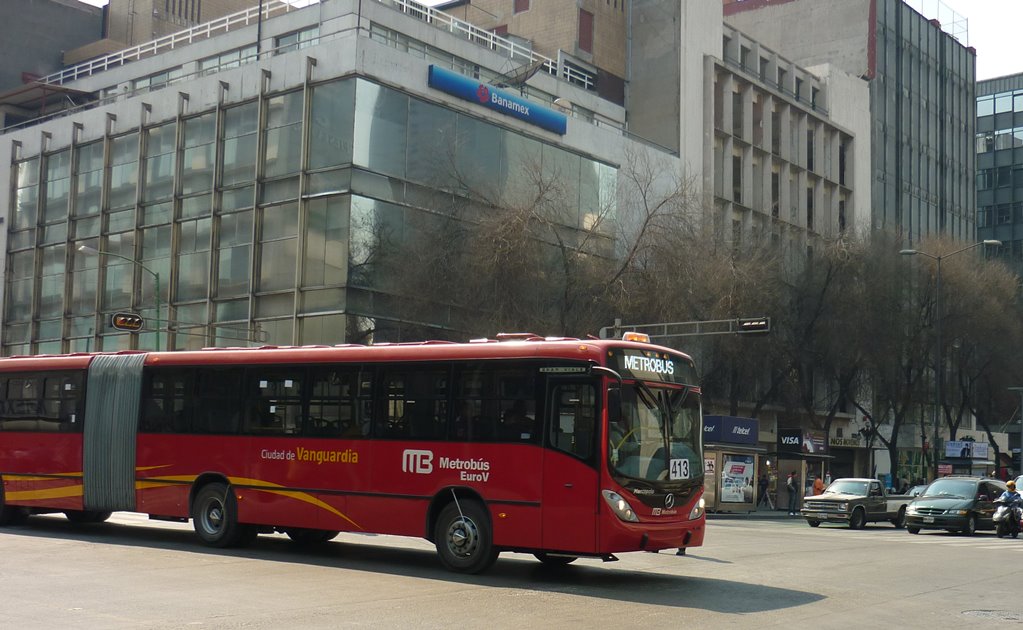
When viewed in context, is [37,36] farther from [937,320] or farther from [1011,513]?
[1011,513]

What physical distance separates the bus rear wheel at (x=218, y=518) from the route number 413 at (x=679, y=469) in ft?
22.9

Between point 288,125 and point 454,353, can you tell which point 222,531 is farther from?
point 288,125

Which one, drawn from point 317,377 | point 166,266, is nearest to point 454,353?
point 317,377

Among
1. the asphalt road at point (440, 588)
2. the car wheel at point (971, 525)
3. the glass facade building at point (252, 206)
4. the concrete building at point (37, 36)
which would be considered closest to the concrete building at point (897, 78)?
the glass facade building at point (252, 206)

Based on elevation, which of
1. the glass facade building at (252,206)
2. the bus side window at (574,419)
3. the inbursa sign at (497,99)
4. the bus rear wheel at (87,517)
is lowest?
the bus rear wheel at (87,517)

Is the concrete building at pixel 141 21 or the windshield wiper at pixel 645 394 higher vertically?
the concrete building at pixel 141 21

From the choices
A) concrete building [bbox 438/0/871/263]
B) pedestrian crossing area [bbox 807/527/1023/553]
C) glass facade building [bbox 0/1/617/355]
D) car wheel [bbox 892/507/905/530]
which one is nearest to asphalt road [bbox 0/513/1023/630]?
pedestrian crossing area [bbox 807/527/1023/553]

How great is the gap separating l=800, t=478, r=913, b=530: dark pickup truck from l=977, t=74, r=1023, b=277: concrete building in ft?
253

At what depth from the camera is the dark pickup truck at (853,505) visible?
35.2m

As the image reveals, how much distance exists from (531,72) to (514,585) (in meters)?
39.1

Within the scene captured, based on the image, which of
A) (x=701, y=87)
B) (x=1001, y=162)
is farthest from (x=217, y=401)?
(x=1001, y=162)

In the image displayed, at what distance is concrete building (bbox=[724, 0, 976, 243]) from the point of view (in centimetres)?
7719

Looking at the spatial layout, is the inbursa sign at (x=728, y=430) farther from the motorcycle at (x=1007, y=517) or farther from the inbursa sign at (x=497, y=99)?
the inbursa sign at (x=497, y=99)

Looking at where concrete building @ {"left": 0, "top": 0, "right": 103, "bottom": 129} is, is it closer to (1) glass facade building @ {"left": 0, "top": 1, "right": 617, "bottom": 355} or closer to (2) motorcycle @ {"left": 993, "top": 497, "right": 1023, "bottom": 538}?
(1) glass facade building @ {"left": 0, "top": 1, "right": 617, "bottom": 355}
